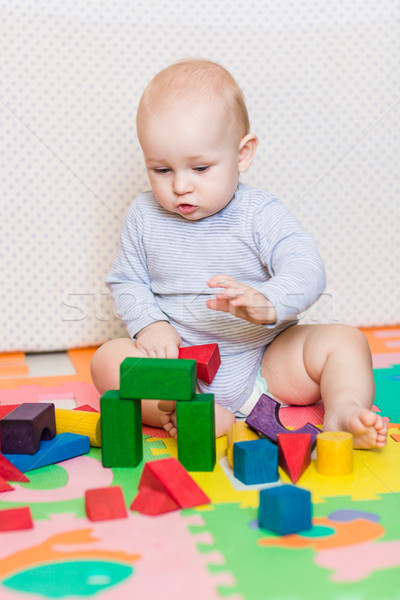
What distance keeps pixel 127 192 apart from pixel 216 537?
2.60 ft

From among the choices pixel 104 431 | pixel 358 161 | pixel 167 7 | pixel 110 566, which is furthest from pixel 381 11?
pixel 110 566

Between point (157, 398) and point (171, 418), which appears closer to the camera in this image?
point (157, 398)

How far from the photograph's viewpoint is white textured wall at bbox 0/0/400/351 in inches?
48.8

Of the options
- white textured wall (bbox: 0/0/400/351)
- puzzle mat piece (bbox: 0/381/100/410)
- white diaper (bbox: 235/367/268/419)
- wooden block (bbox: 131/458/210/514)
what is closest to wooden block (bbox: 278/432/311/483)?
wooden block (bbox: 131/458/210/514)

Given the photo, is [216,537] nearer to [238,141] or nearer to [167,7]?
[238,141]

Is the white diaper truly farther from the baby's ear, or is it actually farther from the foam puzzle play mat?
the baby's ear

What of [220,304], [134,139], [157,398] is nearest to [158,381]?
[157,398]

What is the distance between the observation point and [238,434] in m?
0.80

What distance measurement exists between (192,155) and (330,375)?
1.06 ft

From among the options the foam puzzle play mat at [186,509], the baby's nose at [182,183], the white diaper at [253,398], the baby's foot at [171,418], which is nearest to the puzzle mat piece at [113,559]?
the foam puzzle play mat at [186,509]

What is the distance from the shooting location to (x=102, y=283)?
1299 mm

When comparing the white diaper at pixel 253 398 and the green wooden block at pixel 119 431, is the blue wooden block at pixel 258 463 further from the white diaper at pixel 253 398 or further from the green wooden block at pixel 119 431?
the white diaper at pixel 253 398

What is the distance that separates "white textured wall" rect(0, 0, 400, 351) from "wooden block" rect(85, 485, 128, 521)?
2.14ft

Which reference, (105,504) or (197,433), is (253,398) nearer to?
(197,433)
